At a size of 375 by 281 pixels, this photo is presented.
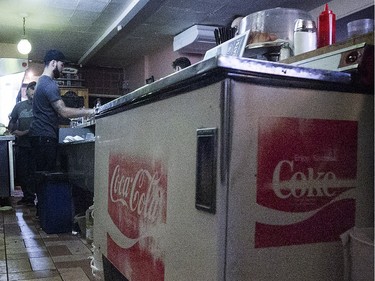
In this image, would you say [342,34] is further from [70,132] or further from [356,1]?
[70,132]

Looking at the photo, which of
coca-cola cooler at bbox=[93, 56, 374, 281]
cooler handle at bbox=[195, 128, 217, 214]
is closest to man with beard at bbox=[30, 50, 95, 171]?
coca-cola cooler at bbox=[93, 56, 374, 281]

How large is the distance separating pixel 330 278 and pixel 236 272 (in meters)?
0.25

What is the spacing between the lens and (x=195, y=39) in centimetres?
651

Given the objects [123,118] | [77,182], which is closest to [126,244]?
[123,118]

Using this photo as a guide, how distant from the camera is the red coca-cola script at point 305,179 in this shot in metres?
0.84

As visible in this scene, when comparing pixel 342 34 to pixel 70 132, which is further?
pixel 70 132

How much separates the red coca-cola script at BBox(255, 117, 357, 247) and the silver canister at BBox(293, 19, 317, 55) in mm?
525

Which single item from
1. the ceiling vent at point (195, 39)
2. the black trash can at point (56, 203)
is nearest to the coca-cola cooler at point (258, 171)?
the black trash can at point (56, 203)

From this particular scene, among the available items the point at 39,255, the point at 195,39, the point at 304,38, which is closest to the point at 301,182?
the point at 304,38

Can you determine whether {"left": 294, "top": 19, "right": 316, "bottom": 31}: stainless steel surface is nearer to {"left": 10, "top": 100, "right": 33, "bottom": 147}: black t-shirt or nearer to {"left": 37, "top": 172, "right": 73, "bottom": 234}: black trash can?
{"left": 37, "top": 172, "right": 73, "bottom": 234}: black trash can

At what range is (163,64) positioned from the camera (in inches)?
320

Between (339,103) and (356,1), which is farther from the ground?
(356,1)

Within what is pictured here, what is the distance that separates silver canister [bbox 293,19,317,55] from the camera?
4.59 feet

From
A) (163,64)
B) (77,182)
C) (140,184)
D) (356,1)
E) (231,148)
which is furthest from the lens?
(163,64)
